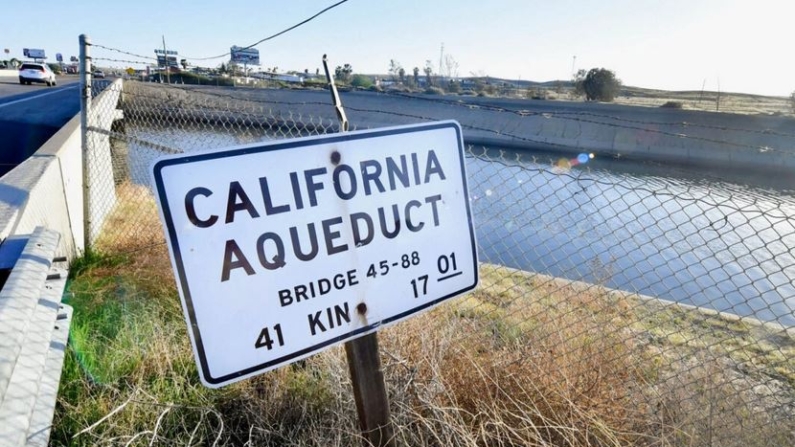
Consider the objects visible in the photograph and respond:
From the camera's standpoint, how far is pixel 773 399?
2.96 m

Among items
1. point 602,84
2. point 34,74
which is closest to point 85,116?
point 602,84

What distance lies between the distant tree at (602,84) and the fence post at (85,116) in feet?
119

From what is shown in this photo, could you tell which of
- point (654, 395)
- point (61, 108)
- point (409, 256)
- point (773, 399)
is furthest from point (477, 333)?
point (61, 108)

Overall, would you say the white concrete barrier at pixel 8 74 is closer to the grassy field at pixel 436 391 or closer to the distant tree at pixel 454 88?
the distant tree at pixel 454 88

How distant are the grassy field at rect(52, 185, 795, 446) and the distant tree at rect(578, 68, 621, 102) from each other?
115ft

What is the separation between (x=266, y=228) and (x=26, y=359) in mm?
954

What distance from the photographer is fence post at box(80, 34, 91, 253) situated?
168 inches

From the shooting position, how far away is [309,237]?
134 cm

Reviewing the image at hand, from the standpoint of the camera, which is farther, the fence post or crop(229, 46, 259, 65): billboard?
crop(229, 46, 259, 65): billboard

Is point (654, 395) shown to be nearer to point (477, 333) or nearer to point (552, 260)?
point (477, 333)

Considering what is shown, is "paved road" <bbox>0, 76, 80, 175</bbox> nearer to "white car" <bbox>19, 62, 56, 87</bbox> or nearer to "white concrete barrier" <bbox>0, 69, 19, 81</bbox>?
"white car" <bbox>19, 62, 56, 87</bbox>

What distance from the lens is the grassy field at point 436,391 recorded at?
2.07 meters

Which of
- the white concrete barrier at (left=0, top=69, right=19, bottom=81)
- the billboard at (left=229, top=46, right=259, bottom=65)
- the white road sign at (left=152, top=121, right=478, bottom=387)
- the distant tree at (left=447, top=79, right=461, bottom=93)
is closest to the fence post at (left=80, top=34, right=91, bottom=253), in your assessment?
the billboard at (left=229, top=46, right=259, bottom=65)

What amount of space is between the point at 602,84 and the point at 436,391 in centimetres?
3730
